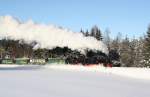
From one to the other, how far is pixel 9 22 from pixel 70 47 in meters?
8.06

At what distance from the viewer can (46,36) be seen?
151 ft

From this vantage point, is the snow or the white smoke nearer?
the snow

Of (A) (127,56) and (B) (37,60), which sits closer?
(B) (37,60)

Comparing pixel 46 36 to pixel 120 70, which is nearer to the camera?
pixel 120 70

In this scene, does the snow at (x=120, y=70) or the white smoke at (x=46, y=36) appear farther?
the white smoke at (x=46, y=36)

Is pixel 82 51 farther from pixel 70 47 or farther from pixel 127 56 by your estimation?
pixel 127 56

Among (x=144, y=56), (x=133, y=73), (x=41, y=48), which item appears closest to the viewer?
(x=133, y=73)

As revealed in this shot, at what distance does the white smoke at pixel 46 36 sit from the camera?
140 ft

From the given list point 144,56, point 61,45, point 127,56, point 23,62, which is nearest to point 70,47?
point 61,45

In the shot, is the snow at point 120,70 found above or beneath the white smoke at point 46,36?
beneath

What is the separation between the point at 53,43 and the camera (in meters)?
43.8

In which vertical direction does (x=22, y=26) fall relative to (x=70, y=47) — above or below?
above

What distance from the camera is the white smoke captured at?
42750mm

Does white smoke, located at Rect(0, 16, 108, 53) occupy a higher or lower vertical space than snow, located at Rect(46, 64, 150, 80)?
higher
